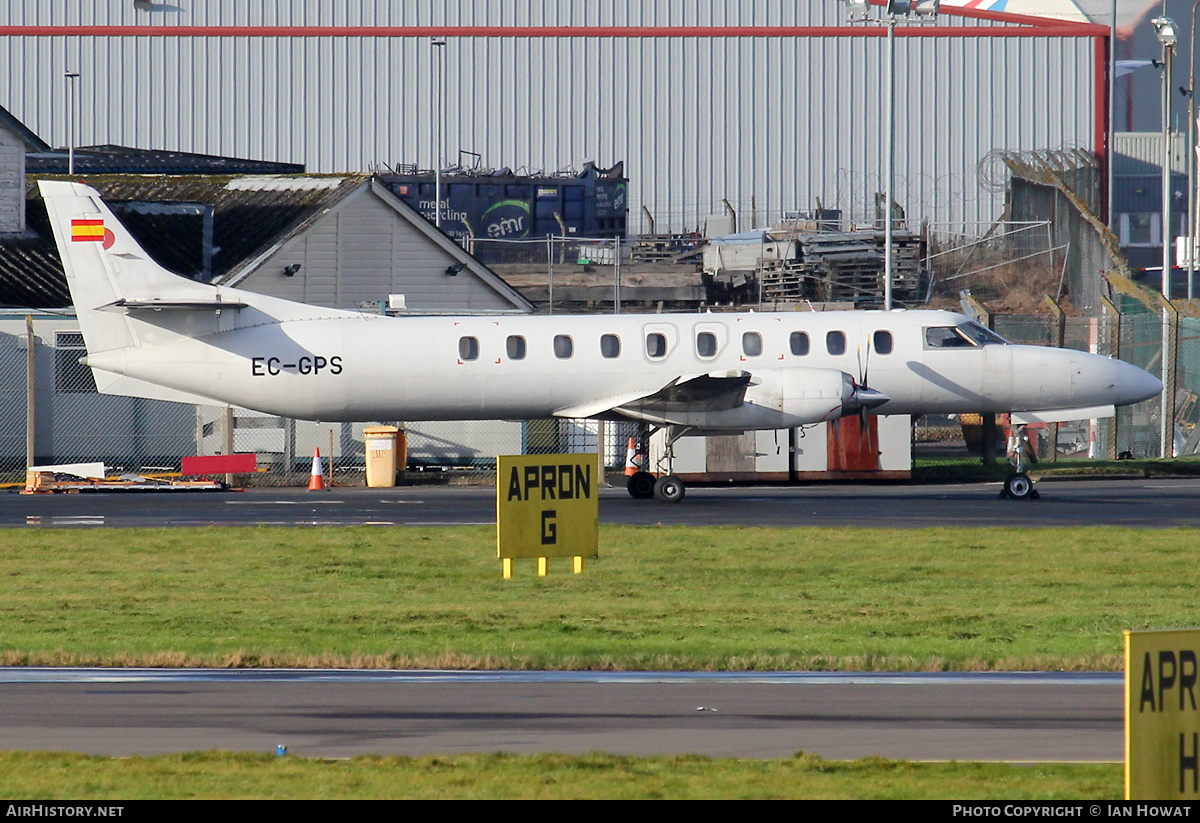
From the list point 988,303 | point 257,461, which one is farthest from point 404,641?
point 988,303

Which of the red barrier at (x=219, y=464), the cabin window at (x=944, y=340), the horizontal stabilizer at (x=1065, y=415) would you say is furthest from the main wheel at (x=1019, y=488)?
the red barrier at (x=219, y=464)

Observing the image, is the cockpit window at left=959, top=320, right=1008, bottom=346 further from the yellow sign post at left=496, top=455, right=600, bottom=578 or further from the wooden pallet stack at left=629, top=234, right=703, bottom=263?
the wooden pallet stack at left=629, top=234, right=703, bottom=263

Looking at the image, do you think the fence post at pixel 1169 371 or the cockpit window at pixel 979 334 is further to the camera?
the fence post at pixel 1169 371

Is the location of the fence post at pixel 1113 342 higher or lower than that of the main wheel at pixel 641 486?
higher

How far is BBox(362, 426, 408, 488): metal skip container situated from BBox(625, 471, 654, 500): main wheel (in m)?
6.71

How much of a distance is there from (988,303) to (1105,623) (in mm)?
38269

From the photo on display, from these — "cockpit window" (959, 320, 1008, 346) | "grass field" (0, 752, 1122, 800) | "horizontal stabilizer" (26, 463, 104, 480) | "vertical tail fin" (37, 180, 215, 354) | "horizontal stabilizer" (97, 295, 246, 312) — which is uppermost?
"vertical tail fin" (37, 180, 215, 354)

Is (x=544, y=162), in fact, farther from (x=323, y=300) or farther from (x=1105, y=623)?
(x=1105, y=623)

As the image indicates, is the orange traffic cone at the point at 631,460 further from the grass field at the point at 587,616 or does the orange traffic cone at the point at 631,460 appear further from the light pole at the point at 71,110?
the light pole at the point at 71,110

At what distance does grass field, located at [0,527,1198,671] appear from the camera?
472 inches

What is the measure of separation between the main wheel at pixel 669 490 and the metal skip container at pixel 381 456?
24.8ft

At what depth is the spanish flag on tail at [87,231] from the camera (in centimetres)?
2478

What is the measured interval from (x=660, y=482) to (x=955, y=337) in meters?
5.89

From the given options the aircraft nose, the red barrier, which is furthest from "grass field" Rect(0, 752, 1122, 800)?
the red barrier
